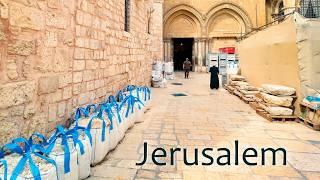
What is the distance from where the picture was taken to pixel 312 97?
549 cm

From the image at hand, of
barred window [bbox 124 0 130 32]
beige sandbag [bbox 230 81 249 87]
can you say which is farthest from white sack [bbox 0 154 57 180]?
beige sandbag [bbox 230 81 249 87]

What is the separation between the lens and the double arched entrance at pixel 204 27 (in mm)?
21422

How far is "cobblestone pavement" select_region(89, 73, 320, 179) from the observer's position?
3252 mm

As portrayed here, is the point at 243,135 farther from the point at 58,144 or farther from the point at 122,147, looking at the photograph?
the point at 58,144

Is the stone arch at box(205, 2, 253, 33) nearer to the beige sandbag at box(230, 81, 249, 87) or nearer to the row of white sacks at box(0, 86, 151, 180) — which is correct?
the beige sandbag at box(230, 81, 249, 87)

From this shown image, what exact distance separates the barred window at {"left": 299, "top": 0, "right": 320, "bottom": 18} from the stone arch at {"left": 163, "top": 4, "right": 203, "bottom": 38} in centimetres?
1089

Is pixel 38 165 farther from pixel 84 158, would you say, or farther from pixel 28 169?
pixel 84 158

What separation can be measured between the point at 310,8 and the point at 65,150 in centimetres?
1212

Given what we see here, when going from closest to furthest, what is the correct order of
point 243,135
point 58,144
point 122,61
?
point 58,144, point 243,135, point 122,61

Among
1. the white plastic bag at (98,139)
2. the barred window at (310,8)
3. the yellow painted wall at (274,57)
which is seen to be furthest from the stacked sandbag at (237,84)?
the white plastic bag at (98,139)

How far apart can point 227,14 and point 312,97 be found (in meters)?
17.9

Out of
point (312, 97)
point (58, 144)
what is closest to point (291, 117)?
point (312, 97)

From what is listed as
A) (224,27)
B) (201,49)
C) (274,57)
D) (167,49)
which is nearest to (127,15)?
(274,57)

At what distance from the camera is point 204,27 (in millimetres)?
21484
